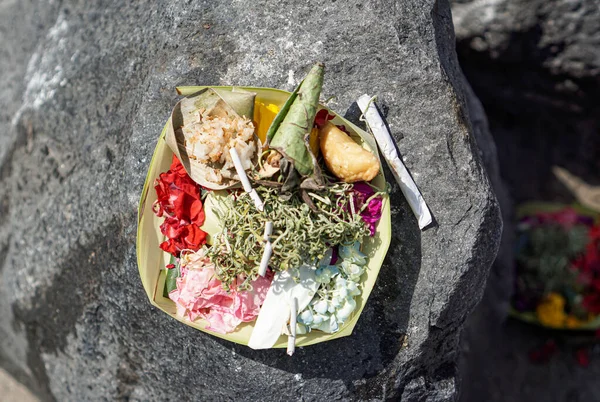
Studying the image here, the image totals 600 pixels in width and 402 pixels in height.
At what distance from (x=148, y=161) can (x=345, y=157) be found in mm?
800

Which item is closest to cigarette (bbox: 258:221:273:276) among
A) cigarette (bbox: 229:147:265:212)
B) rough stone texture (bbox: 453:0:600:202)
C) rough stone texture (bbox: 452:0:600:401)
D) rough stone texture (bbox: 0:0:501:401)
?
cigarette (bbox: 229:147:265:212)

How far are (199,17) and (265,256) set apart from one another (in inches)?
39.7

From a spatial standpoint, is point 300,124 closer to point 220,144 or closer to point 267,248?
point 220,144

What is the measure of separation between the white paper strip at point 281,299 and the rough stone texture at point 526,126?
3.88 ft

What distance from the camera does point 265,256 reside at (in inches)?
65.7

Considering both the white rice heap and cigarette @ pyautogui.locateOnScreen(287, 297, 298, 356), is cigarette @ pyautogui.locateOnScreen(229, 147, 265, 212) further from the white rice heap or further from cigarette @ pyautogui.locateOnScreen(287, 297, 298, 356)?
cigarette @ pyautogui.locateOnScreen(287, 297, 298, 356)

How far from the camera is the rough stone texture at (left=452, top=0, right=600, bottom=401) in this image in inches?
123

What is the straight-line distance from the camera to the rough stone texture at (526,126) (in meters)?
3.12

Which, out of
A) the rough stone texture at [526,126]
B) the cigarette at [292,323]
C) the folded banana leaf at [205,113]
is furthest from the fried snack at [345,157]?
the rough stone texture at [526,126]

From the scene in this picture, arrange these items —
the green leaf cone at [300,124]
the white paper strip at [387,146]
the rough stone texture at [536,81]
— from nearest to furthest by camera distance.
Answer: the green leaf cone at [300,124], the white paper strip at [387,146], the rough stone texture at [536,81]

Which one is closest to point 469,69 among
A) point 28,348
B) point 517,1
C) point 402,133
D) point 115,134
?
point 517,1

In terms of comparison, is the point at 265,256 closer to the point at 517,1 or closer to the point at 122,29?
the point at 122,29

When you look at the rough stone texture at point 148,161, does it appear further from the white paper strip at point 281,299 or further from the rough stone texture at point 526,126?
the rough stone texture at point 526,126

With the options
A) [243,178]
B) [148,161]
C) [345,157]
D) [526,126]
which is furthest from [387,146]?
[526,126]
